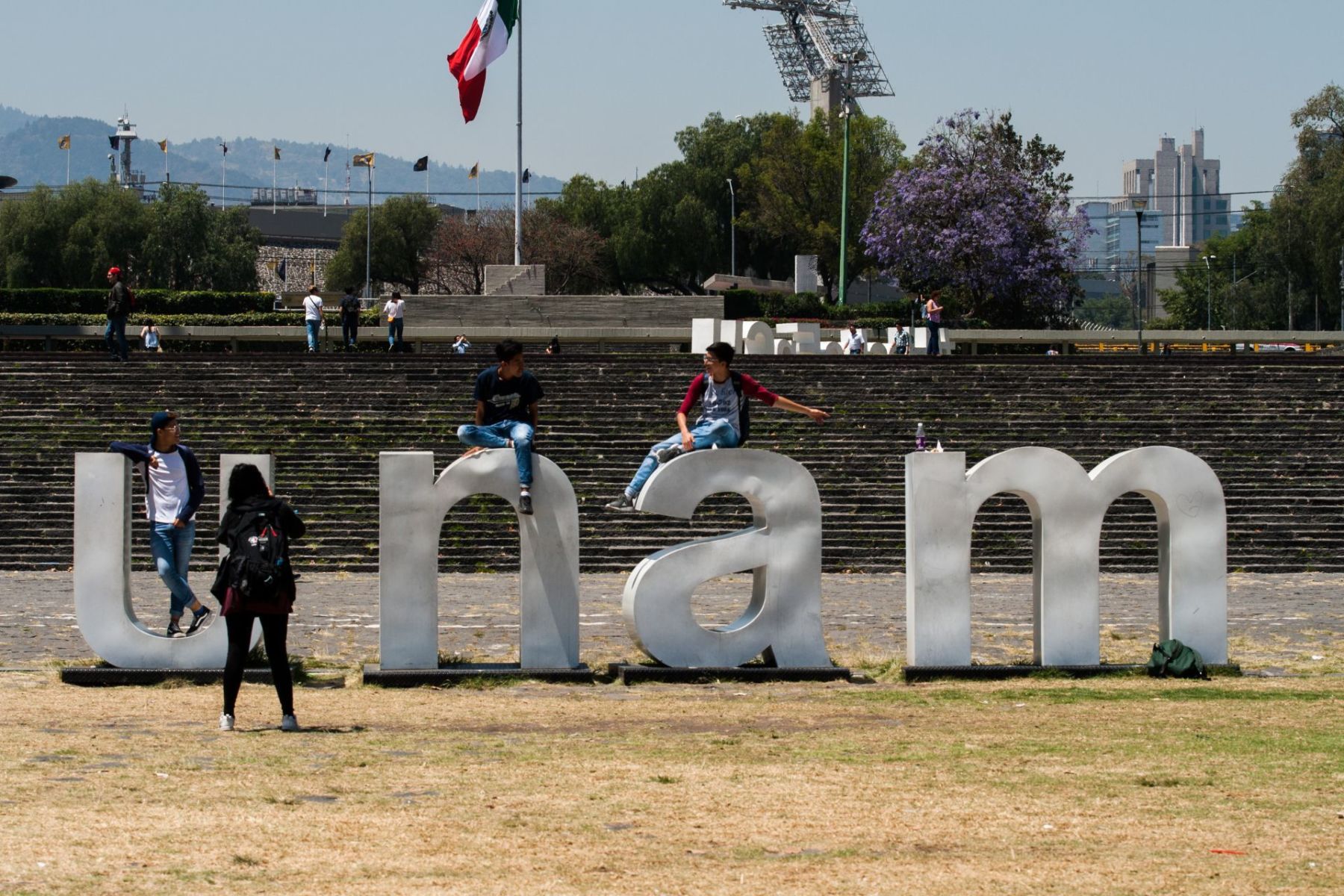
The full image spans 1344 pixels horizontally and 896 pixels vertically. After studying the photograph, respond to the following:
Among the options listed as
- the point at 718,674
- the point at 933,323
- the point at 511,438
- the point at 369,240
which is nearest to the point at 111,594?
the point at 511,438

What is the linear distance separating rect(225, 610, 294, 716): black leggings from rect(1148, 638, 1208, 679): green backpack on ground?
5.25 metres

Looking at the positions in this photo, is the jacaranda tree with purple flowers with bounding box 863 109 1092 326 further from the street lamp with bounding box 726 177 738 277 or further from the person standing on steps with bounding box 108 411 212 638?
the person standing on steps with bounding box 108 411 212 638

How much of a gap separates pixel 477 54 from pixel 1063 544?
80.7ft

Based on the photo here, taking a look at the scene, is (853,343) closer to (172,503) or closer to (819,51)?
(172,503)

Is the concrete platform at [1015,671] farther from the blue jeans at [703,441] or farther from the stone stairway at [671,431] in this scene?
the stone stairway at [671,431]

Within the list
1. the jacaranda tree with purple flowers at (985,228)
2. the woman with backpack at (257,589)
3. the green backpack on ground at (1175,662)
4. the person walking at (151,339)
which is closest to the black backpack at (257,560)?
the woman with backpack at (257,589)

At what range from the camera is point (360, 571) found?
16.8 metres

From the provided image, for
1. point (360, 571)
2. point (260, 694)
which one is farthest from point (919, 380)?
point (260, 694)

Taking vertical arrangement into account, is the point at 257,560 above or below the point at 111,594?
above

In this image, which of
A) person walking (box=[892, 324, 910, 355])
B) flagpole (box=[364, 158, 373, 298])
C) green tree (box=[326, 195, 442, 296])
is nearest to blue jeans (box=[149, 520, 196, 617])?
person walking (box=[892, 324, 910, 355])

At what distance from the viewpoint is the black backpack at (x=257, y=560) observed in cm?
793

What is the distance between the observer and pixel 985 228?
49.7 m

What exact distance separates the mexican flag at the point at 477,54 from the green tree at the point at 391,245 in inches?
1636

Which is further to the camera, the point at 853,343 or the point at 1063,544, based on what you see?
the point at 853,343
